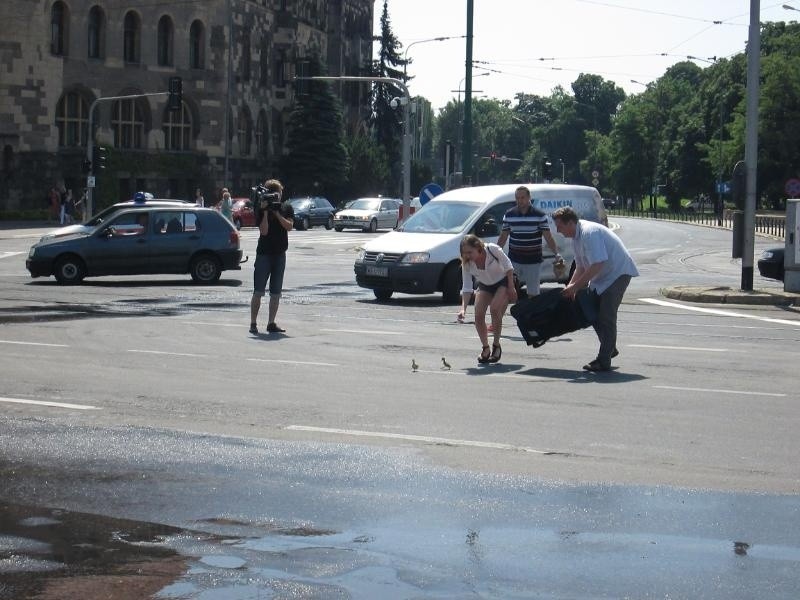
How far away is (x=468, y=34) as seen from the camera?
42188mm

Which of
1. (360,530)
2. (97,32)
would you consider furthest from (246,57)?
(360,530)

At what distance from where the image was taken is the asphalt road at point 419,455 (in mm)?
→ 6129

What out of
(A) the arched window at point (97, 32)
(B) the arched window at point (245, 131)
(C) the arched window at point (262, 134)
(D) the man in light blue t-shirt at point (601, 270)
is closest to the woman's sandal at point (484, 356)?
(D) the man in light blue t-shirt at point (601, 270)

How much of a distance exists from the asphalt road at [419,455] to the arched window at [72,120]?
54.3 meters

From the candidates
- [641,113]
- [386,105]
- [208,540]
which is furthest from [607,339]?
[641,113]

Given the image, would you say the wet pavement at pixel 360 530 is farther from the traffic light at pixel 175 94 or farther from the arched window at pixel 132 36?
the arched window at pixel 132 36

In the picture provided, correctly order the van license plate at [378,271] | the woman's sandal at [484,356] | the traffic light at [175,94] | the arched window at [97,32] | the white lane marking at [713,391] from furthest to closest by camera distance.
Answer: the arched window at [97,32] < the traffic light at [175,94] < the van license plate at [378,271] < the woman's sandal at [484,356] < the white lane marking at [713,391]

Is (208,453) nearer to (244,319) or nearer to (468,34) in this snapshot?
(244,319)

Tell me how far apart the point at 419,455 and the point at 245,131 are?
7641 centimetres

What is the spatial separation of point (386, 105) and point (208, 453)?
111m

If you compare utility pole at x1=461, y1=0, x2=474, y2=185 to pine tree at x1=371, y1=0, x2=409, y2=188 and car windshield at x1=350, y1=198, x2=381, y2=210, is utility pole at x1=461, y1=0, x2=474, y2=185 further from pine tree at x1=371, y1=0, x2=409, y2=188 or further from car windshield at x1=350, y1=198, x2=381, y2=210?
pine tree at x1=371, y1=0, x2=409, y2=188

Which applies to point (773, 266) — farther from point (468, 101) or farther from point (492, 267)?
point (492, 267)

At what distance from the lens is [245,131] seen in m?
83.9

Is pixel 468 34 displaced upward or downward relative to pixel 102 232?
upward
